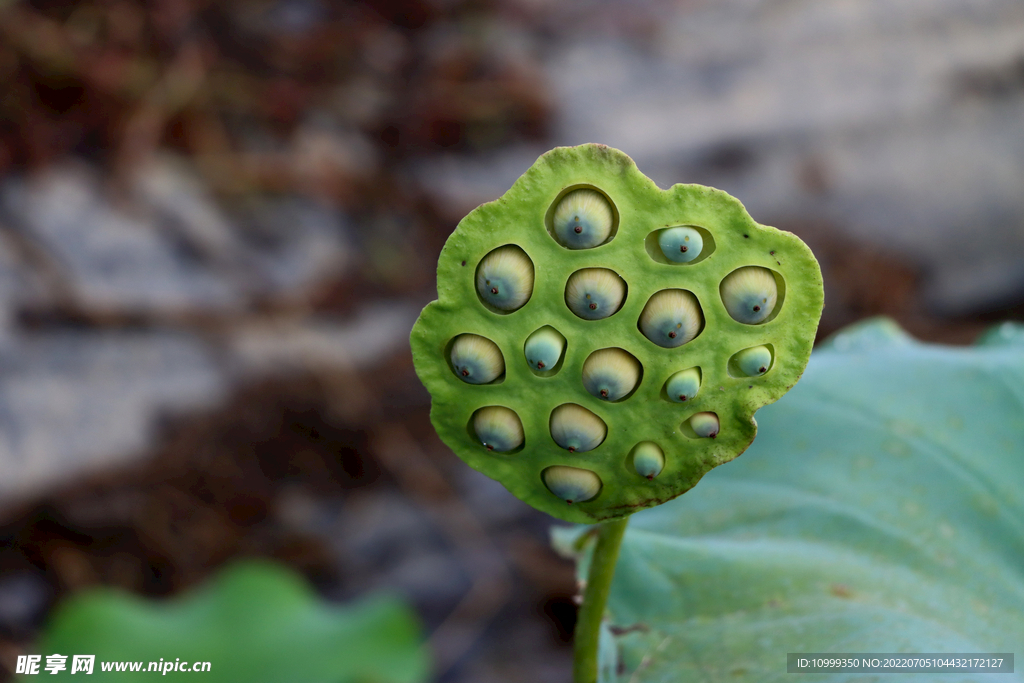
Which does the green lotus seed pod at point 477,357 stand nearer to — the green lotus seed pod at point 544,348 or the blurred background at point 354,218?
the green lotus seed pod at point 544,348

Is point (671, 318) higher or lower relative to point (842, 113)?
lower

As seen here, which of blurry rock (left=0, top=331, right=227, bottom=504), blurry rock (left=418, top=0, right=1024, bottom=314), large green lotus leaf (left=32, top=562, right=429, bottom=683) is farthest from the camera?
blurry rock (left=418, top=0, right=1024, bottom=314)

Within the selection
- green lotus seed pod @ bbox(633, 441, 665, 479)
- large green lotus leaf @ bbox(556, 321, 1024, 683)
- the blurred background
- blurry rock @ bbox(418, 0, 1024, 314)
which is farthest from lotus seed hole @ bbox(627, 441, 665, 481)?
blurry rock @ bbox(418, 0, 1024, 314)

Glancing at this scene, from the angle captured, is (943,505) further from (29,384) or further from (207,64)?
(207,64)

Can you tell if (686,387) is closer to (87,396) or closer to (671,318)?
(671,318)

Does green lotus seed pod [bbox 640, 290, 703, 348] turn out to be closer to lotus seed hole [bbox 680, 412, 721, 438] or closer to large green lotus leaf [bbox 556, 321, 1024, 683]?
lotus seed hole [bbox 680, 412, 721, 438]

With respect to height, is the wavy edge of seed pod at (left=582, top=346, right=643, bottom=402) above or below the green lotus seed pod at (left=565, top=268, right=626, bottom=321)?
below

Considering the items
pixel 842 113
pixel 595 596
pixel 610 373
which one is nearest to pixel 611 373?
pixel 610 373
